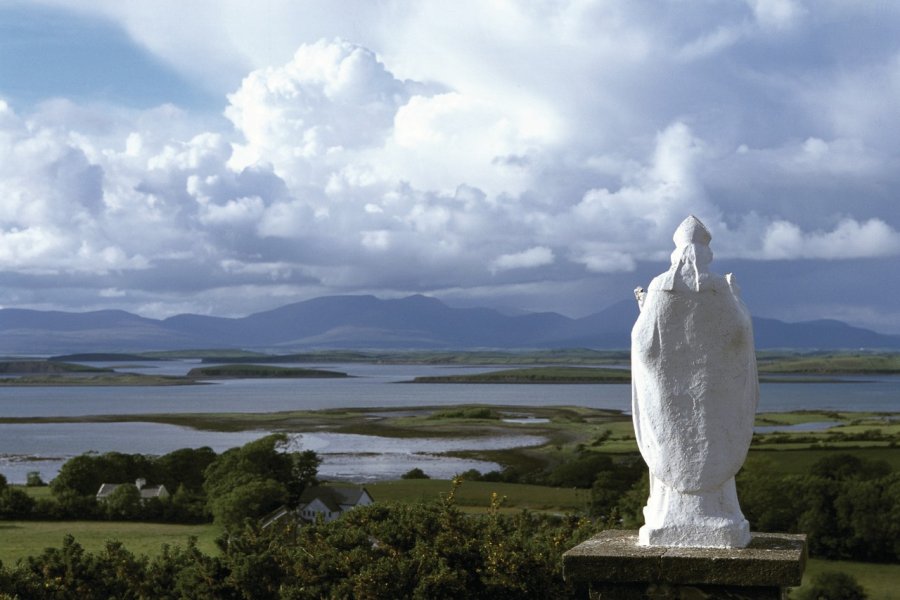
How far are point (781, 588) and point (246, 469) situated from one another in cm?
4781

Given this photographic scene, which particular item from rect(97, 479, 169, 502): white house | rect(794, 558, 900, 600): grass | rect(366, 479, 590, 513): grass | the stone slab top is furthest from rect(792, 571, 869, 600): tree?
rect(97, 479, 169, 502): white house

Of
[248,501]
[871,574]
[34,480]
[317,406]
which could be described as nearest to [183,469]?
[34,480]

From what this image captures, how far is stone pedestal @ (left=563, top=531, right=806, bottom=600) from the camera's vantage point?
6.68 meters

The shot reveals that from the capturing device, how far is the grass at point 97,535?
4025 cm

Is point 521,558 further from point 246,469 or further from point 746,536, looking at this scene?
point 246,469

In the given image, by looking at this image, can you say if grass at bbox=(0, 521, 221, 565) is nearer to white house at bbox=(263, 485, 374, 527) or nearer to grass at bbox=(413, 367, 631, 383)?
white house at bbox=(263, 485, 374, 527)

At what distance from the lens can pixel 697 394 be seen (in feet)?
23.3

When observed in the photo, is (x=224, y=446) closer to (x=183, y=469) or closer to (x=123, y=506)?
(x=183, y=469)

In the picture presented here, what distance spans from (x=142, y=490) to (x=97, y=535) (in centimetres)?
967

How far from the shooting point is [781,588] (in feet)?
22.2

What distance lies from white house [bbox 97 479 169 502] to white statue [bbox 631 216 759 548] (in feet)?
155

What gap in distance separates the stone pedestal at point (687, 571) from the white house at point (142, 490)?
154ft

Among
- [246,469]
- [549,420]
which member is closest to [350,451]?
[246,469]

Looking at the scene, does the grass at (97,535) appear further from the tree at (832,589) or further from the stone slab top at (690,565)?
the stone slab top at (690,565)
